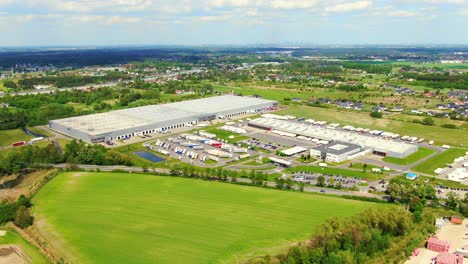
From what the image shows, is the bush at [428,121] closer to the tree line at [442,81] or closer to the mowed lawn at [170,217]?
the mowed lawn at [170,217]

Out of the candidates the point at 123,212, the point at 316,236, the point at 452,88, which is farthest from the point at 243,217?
the point at 452,88

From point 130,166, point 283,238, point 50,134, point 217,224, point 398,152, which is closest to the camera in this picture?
point 283,238

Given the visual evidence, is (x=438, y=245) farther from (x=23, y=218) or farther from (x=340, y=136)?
(x=23, y=218)

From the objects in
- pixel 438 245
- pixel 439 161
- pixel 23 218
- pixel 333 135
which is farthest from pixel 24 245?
pixel 439 161

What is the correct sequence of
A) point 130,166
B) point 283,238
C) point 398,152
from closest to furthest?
1. point 283,238
2. point 130,166
3. point 398,152

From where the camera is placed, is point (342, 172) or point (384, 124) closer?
point (342, 172)

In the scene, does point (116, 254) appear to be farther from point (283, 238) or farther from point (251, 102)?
point (251, 102)
